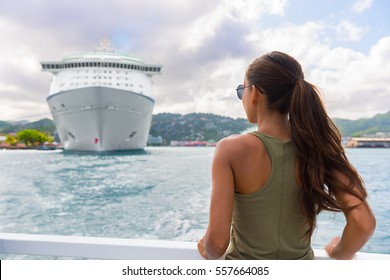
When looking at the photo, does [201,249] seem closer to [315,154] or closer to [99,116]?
[315,154]

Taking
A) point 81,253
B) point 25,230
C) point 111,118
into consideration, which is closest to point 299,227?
point 81,253

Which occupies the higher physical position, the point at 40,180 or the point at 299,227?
the point at 299,227

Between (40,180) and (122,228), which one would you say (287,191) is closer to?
(122,228)

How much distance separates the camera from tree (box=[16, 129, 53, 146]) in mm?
34094

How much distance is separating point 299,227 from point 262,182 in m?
0.13

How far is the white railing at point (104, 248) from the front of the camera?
0.76 m

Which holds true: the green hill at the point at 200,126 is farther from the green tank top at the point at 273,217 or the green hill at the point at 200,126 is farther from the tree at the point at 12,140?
the green tank top at the point at 273,217

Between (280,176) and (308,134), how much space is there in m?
0.09

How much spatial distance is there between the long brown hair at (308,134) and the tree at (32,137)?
3636cm

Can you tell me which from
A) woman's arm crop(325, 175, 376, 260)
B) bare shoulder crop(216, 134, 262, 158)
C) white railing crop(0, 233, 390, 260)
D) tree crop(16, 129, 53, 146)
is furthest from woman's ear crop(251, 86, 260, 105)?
tree crop(16, 129, 53, 146)

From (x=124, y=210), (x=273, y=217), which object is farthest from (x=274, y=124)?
(x=124, y=210)

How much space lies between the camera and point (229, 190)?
0.56 m

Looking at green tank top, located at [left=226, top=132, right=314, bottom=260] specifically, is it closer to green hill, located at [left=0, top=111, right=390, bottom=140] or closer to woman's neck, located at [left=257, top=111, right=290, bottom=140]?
woman's neck, located at [left=257, top=111, right=290, bottom=140]
